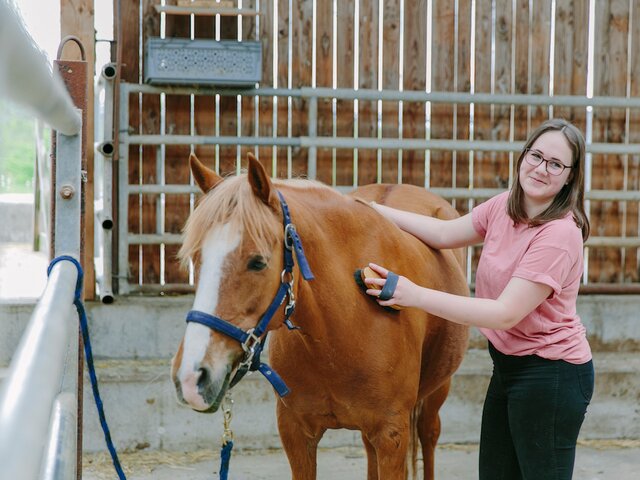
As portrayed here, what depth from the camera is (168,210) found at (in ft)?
14.6

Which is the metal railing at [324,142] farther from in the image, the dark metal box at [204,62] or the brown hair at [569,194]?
the brown hair at [569,194]

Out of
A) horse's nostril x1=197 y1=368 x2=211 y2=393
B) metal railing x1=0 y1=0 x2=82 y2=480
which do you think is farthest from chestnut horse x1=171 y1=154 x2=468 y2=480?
metal railing x1=0 y1=0 x2=82 y2=480

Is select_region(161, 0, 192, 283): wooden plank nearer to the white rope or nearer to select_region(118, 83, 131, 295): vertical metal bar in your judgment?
select_region(118, 83, 131, 295): vertical metal bar

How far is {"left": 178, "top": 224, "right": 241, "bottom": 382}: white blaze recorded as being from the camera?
62.5 inches

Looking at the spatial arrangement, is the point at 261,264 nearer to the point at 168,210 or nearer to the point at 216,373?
the point at 216,373

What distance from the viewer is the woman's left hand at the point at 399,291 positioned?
1.94 metres

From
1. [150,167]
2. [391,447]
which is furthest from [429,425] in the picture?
[150,167]

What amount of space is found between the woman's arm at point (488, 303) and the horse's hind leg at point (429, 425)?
1.35 meters

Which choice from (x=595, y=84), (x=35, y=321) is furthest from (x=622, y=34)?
(x=35, y=321)

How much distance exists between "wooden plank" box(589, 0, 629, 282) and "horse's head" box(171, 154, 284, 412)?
3585 mm

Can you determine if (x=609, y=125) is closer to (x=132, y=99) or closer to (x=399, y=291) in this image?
(x=132, y=99)

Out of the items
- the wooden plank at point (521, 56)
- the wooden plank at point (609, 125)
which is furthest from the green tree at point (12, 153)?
the wooden plank at point (609, 125)

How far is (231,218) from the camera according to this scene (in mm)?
1691

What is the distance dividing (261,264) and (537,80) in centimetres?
350
